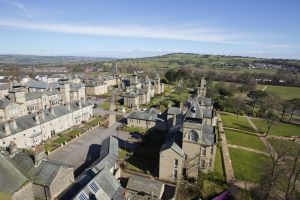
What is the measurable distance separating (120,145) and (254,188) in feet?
80.6

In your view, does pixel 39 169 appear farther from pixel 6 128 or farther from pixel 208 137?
pixel 208 137

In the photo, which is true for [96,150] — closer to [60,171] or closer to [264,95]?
[60,171]

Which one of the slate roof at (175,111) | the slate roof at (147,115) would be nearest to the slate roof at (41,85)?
the slate roof at (147,115)

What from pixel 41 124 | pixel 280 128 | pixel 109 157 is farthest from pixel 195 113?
pixel 280 128

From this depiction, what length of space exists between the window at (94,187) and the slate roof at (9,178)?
25.5ft

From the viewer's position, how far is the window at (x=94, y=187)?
71.2 ft

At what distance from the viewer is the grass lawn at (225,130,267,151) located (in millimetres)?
46938

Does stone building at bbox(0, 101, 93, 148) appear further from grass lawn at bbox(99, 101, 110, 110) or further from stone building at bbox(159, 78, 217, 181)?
stone building at bbox(159, 78, 217, 181)

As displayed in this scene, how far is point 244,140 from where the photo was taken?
4972 centimetres

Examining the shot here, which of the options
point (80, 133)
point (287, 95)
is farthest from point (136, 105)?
point (287, 95)

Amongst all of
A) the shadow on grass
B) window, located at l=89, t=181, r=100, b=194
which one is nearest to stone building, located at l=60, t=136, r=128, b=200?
window, located at l=89, t=181, r=100, b=194

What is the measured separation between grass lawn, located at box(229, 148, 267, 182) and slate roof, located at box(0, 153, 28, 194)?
29.7 metres

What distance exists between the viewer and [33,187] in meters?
25.0

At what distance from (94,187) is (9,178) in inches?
372
